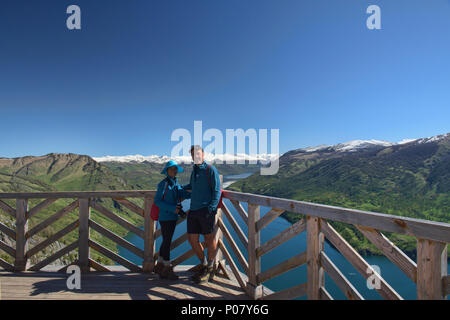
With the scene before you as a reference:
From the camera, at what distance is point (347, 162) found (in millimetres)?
124562

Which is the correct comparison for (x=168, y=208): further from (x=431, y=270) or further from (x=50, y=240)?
(x=431, y=270)

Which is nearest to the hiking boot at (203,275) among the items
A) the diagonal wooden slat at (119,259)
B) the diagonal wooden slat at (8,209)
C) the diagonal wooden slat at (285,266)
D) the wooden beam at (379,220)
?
the diagonal wooden slat at (285,266)

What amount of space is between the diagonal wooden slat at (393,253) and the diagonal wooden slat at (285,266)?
786mm

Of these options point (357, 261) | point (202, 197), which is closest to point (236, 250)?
point (202, 197)

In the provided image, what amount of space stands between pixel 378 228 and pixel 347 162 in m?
137

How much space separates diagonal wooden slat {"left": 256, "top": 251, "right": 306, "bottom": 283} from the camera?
2.55 meters

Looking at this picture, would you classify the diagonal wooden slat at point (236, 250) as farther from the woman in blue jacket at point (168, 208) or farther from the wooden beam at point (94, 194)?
the wooden beam at point (94, 194)

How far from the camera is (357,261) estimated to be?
1944 millimetres

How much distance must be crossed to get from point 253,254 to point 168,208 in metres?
1.39

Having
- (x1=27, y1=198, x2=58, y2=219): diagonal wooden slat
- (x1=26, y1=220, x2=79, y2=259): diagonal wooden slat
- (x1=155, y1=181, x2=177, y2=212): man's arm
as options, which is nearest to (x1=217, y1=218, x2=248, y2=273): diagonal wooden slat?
(x1=155, y1=181, x2=177, y2=212): man's arm

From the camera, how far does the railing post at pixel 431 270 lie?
4.89 ft

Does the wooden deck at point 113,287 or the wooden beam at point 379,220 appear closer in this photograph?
the wooden beam at point 379,220
